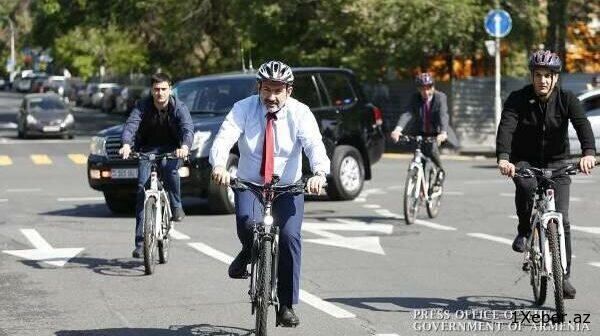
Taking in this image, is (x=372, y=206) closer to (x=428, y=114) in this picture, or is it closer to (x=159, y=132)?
(x=428, y=114)

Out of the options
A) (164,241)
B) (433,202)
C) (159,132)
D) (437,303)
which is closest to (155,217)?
(164,241)

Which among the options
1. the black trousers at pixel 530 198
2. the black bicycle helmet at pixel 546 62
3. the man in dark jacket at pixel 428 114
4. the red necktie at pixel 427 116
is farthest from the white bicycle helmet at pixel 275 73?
the red necktie at pixel 427 116

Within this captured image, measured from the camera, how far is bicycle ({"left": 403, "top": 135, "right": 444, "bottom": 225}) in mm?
15445

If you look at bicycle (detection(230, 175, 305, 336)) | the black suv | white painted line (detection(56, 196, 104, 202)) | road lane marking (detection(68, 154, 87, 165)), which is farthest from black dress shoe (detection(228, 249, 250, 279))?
road lane marking (detection(68, 154, 87, 165))

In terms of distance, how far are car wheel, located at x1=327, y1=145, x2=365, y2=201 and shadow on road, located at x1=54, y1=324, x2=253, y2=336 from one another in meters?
9.72

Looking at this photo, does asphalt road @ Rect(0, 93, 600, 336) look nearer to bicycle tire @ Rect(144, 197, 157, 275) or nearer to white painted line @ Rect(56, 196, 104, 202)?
white painted line @ Rect(56, 196, 104, 202)

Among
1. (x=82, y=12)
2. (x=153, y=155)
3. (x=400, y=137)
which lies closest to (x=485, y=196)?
(x=400, y=137)

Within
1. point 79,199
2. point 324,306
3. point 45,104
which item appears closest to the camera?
point 324,306

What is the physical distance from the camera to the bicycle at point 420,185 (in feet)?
Answer: 50.7

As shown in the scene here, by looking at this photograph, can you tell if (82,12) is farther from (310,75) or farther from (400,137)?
(400,137)

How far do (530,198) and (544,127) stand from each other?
56 cm

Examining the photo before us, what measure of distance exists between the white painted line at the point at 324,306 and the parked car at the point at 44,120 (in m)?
33.6

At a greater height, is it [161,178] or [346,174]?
[161,178]

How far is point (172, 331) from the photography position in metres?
8.49
